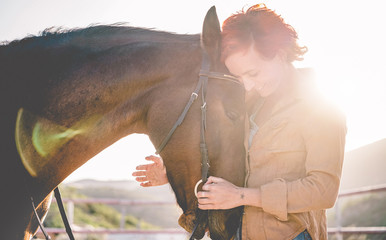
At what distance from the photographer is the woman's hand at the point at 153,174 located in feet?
8.46

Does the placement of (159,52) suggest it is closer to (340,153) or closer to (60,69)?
(60,69)

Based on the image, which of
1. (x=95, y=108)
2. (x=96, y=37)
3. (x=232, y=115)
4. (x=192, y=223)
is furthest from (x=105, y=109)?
(x=192, y=223)

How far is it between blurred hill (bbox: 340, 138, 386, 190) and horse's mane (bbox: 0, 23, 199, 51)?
16874 mm

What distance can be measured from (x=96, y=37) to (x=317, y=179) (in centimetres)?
138

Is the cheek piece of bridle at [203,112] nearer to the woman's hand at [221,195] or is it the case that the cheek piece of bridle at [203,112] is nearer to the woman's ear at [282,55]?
the woman's hand at [221,195]

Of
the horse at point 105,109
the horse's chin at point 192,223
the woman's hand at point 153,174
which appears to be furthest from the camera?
the woman's hand at point 153,174

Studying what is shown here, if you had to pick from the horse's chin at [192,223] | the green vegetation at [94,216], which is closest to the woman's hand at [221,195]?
the horse's chin at [192,223]

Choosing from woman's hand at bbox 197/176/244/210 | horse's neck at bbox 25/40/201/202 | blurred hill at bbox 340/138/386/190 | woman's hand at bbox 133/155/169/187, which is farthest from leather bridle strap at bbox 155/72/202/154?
blurred hill at bbox 340/138/386/190

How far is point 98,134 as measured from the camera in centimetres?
205

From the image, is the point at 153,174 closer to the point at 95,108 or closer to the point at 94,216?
the point at 95,108

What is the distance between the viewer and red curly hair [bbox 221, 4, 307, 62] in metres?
1.98

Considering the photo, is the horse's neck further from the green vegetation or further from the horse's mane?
the green vegetation

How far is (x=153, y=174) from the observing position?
8.51 feet

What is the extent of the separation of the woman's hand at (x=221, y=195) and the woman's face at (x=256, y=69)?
0.53 m
